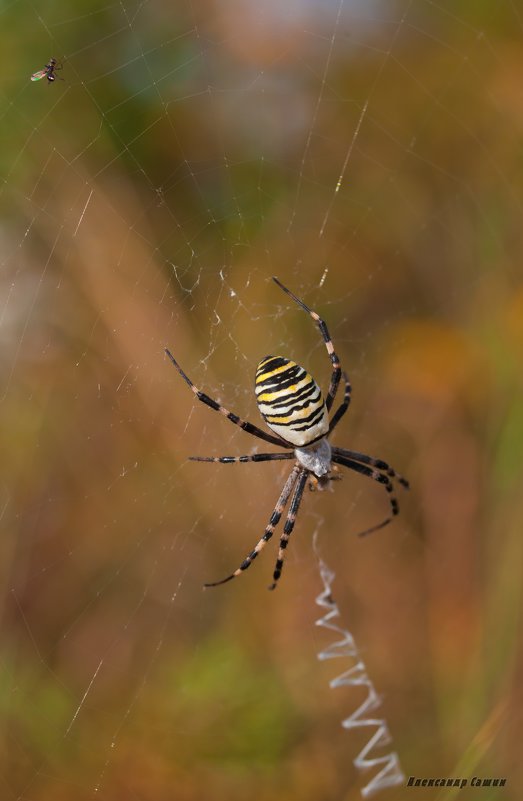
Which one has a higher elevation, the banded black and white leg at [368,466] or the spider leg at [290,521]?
the banded black and white leg at [368,466]

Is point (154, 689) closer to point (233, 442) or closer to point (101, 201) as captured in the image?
point (233, 442)

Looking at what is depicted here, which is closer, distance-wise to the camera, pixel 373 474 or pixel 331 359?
pixel 331 359

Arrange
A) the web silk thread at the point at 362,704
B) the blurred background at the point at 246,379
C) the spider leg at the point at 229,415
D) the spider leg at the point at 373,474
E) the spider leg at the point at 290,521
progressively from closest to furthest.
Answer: the spider leg at the point at 229,415 → the blurred background at the point at 246,379 → the spider leg at the point at 290,521 → the web silk thread at the point at 362,704 → the spider leg at the point at 373,474

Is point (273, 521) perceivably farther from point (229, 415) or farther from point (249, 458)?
point (229, 415)

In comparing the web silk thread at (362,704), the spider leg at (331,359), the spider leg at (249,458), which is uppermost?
the spider leg at (331,359)

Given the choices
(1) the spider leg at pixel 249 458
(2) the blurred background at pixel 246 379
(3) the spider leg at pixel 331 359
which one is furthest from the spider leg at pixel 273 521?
(3) the spider leg at pixel 331 359

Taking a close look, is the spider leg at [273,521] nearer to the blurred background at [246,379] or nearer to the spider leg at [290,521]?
the spider leg at [290,521]

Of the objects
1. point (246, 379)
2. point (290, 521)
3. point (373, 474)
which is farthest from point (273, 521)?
point (246, 379)
